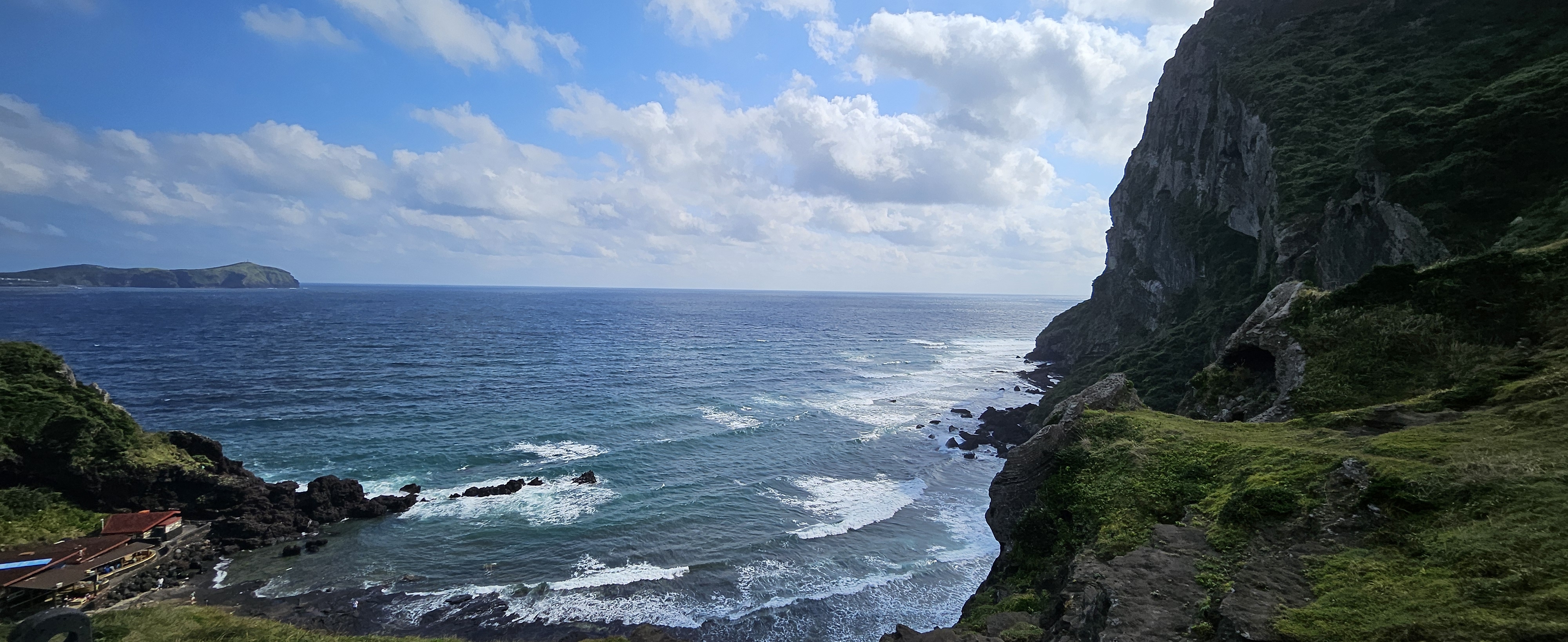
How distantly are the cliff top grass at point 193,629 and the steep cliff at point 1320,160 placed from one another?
36.7 m

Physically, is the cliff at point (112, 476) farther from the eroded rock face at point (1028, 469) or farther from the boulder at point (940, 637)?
the eroded rock face at point (1028, 469)

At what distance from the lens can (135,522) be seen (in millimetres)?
28766

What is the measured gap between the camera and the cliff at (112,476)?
29.6 meters

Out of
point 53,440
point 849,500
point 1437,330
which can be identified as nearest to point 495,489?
point 53,440

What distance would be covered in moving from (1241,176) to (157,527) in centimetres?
7695

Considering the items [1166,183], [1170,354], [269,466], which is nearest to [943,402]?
[1170,354]

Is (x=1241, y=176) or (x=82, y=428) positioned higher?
(x=1241, y=176)

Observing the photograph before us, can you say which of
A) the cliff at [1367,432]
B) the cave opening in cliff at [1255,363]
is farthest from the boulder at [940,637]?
the cave opening in cliff at [1255,363]

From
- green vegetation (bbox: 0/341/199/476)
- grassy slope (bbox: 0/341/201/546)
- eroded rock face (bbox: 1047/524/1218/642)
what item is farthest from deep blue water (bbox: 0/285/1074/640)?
eroded rock face (bbox: 1047/524/1218/642)

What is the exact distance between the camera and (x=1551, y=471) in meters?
9.62

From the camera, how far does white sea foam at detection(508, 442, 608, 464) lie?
42906mm

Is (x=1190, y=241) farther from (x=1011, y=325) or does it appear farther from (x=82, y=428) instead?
(x=1011, y=325)

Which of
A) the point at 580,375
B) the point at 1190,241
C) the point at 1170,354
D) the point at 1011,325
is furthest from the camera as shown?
the point at 1011,325

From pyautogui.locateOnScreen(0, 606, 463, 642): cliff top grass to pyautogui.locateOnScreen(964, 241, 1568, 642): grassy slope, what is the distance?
63.6 ft
